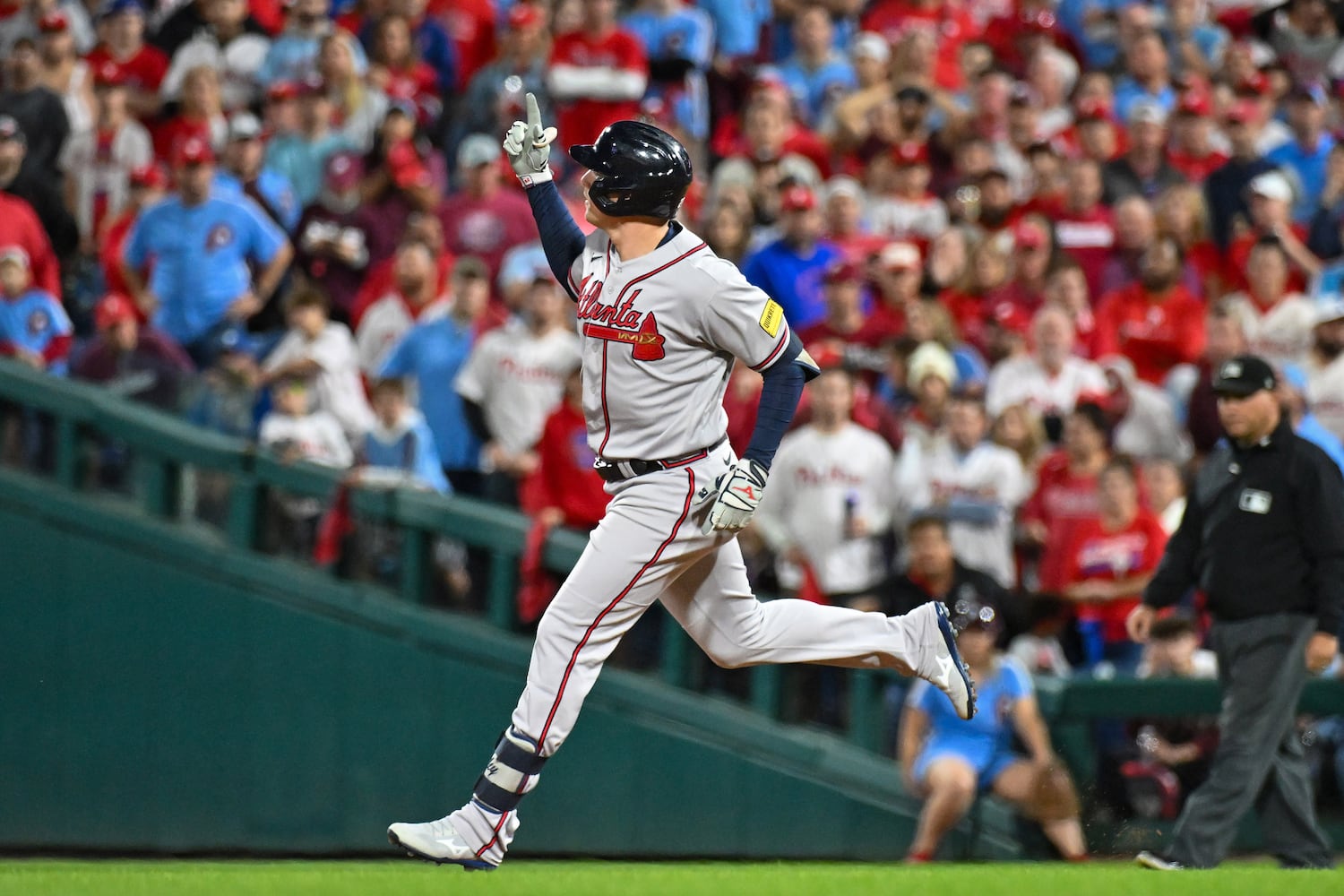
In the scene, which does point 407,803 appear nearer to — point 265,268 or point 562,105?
point 265,268

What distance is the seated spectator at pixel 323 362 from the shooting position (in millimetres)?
9477

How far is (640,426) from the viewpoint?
5137mm

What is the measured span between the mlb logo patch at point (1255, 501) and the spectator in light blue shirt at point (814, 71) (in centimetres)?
667

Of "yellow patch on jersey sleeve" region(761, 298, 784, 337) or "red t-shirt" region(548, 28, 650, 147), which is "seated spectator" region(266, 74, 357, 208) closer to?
"red t-shirt" region(548, 28, 650, 147)

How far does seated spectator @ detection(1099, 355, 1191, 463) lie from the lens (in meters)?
9.42

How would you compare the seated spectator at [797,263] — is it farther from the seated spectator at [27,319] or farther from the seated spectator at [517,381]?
the seated spectator at [27,319]

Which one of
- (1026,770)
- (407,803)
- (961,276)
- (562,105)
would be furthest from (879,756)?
(562,105)

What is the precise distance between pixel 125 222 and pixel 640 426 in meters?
6.53

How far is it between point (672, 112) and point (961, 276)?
281 centimetres

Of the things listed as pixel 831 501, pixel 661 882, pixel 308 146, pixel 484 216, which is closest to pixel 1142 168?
pixel 831 501

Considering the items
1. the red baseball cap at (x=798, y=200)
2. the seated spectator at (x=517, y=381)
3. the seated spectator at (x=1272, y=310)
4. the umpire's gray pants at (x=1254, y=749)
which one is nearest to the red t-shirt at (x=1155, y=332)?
the seated spectator at (x=1272, y=310)

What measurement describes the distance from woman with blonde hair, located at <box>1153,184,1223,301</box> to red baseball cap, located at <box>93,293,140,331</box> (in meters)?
5.71

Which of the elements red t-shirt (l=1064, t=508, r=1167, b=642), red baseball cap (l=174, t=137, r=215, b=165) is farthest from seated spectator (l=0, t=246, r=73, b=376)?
red t-shirt (l=1064, t=508, r=1167, b=642)

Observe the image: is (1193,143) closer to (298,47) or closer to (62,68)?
(298,47)
